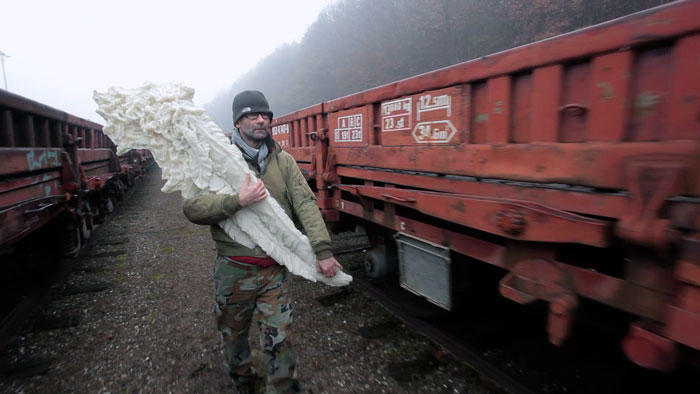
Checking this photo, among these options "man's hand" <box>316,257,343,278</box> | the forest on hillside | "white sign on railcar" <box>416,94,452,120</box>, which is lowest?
"man's hand" <box>316,257,343,278</box>

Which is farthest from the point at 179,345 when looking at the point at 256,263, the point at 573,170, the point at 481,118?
the point at 573,170

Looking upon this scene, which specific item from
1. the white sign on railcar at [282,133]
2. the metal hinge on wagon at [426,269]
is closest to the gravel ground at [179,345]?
the metal hinge on wagon at [426,269]

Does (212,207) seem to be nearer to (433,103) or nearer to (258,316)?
(258,316)

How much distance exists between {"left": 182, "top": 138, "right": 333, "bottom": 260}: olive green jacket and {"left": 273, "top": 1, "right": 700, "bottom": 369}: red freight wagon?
782mm

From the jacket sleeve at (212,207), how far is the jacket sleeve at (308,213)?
1.46 feet

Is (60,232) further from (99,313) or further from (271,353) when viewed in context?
(271,353)

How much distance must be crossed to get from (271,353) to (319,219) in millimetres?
867

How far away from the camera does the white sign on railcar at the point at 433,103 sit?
2.45 metres

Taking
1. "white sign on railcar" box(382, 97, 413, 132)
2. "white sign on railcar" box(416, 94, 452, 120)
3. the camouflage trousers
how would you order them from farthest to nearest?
"white sign on railcar" box(382, 97, 413, 132), "white sign on railcar" box(416, 94, 452, 120), the camouflage trousers

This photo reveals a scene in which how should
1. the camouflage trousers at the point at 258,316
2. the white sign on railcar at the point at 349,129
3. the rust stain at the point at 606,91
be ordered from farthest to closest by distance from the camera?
the white sign on railcar at the point at 349,129
the camouflage trousers at the point at 258,316
the rust stain at the point at 606,91

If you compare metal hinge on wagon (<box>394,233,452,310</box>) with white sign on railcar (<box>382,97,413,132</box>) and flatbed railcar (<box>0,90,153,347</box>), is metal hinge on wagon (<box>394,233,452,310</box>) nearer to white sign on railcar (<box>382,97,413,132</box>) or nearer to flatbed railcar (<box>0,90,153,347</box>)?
white sign on railcar (<box>382,97,413,132</box>)

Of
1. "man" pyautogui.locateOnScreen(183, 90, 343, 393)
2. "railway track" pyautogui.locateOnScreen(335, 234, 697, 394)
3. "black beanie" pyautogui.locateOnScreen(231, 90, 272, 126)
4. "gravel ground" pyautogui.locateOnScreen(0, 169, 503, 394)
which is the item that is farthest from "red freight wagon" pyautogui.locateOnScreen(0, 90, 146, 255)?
"railway track" pyautogui.locateOnScreen(335, 234, 697, 394)

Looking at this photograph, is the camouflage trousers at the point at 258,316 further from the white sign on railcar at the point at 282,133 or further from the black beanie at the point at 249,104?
the white sign on railcar at the point at 282,133

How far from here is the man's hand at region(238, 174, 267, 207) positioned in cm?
214
